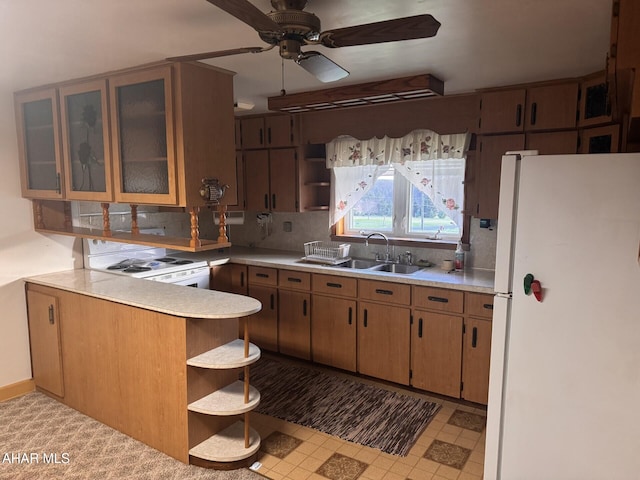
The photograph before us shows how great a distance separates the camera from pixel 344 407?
10.6 feet

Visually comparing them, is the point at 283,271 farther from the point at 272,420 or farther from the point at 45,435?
the point at 45,435

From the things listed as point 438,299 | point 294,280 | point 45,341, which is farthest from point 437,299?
point 45,341

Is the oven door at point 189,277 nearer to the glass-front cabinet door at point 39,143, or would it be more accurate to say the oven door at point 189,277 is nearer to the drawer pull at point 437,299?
the glass-front cabinet door at point 39,143

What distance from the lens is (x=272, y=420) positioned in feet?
9.98

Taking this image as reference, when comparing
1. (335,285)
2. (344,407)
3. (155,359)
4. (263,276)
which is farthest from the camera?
(263,276)

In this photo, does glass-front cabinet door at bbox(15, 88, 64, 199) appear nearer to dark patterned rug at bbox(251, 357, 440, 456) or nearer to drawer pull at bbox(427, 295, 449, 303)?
dark patterned rug at bbox(251, 357, 440, 456)

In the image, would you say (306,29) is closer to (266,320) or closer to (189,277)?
(189,277)

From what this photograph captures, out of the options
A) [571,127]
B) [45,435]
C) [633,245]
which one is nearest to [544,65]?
[571,127]

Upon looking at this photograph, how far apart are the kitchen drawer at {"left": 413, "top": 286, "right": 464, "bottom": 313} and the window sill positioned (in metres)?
0.68

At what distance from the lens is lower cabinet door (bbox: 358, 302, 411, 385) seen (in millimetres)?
3398

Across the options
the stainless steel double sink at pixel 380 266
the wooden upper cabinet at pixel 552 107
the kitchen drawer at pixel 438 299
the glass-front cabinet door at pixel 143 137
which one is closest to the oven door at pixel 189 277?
the glass-front cabinet door at pixel 143 137

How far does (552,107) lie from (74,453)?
369 cm

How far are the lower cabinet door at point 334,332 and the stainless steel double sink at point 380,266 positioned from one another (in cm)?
37

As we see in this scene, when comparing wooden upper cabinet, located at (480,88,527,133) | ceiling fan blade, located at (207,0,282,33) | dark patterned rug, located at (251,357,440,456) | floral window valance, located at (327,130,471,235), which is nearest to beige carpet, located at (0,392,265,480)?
dark patterned rug, located at (251,357,440,456)
